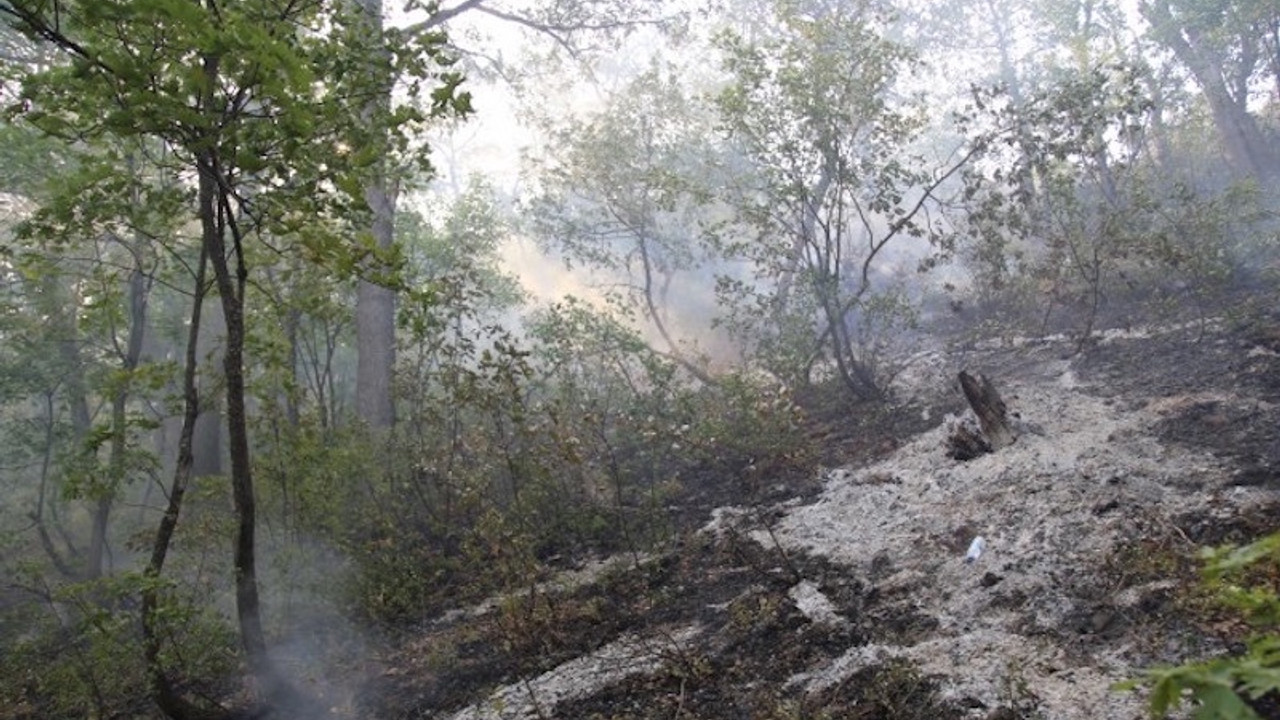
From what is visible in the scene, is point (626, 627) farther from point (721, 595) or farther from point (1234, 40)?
point (1234, 40)

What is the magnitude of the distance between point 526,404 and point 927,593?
14.6ft

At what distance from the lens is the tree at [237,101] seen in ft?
7.50

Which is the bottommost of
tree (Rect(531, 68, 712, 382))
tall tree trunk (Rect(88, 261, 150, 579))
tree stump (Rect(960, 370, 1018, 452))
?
tree stump (Rect(960, 370, 1018, 452))

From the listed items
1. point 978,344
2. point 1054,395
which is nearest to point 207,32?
point 1054,395

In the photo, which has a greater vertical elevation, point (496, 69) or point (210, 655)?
point (496, 69)

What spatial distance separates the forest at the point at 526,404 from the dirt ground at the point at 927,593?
3 centimetres

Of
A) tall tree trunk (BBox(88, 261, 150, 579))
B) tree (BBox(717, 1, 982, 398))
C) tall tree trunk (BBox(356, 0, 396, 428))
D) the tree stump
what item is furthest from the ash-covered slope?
tall tree trunk (BBox(356, 0, 396, 428))

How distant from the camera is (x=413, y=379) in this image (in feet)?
24.1

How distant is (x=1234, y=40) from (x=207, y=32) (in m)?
18.5

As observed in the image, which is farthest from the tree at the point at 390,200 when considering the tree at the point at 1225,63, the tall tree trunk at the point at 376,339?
the tree at the point at 1225,63

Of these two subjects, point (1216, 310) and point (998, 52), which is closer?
point (1216, 310)

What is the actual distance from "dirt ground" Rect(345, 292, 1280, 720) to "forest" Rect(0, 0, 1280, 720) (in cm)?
3

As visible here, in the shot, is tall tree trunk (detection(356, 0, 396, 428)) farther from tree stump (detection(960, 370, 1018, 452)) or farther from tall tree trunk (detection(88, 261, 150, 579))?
tree stump (detection(960, 370, 1018, 452))

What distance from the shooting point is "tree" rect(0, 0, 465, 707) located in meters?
2.29
